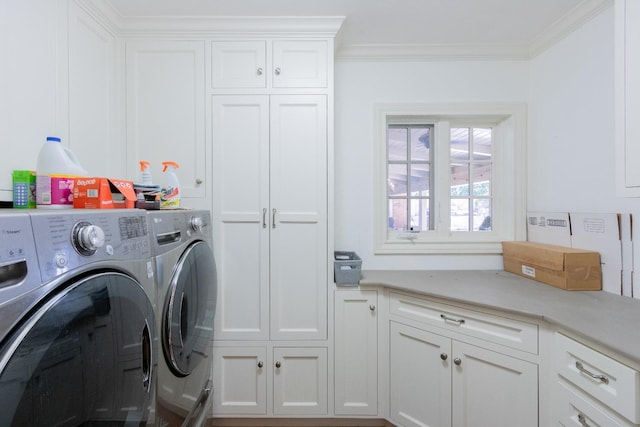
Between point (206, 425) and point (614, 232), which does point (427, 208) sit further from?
point (206, 425)

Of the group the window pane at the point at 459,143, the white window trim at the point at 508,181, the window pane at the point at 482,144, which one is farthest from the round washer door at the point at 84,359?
the window pane at the point at 482,144

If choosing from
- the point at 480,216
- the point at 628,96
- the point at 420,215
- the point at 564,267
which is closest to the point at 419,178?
the point at 420,215

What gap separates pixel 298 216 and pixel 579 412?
4.65 feet

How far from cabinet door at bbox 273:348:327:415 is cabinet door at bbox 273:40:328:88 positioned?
154 centimetres

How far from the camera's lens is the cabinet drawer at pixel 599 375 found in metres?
0.85

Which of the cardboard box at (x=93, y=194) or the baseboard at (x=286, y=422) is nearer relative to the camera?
the cardboard box at (x=93, y=194)

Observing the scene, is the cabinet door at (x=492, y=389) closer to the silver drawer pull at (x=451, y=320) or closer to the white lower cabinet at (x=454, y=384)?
the white lower cabinet at (x=454, y=384)

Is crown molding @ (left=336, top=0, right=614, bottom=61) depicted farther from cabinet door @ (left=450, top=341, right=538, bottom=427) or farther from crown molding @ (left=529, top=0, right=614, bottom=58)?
cabinet door @ (left=450, top=341, right=538, bottom=427)

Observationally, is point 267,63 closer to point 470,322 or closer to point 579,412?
point 470,322

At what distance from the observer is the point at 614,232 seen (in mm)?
1408

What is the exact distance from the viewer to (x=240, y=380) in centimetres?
161

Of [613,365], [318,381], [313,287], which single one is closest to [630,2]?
[613,365]

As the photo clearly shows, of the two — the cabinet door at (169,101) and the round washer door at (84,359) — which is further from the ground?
the cabinet door at (169,101)

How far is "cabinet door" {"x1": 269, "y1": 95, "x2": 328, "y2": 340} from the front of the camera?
1.59 metres
